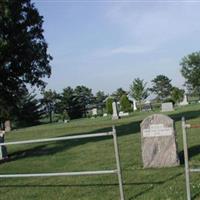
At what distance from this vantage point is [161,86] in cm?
8775

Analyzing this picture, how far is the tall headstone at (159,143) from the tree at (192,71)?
80251 millimetres

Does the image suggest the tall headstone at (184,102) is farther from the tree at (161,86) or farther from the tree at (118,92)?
the tree at (161,86)

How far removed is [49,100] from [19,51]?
165ft

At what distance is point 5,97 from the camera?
70.0 feet

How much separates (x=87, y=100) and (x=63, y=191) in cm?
6475

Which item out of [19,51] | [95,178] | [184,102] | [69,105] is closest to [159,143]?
[95,178]

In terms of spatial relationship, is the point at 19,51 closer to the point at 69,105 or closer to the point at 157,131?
the point at 157,131

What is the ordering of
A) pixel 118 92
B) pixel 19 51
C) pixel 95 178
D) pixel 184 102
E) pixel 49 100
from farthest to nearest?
pixel 118 92 < pixel 49 100 < pixel 184 102 < pixel 19 51 < pixel 95 178

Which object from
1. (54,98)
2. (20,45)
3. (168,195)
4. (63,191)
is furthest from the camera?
(54,98)

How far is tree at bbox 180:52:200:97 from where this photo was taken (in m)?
91.4

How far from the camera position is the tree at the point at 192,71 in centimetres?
9138

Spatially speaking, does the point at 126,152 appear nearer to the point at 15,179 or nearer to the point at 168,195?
the point at 15,179

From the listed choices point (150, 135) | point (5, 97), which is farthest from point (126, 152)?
point (5, 97)

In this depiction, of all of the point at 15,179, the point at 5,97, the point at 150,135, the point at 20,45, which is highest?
the point at 20,45
